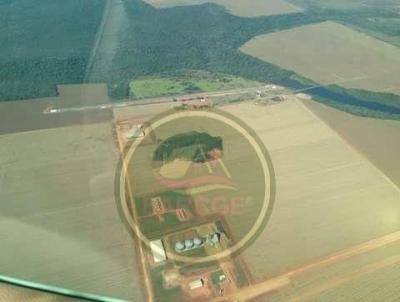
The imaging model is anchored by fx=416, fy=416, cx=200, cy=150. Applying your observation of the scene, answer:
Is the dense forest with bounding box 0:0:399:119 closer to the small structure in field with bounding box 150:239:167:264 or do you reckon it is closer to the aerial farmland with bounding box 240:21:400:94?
the aerial farmland with bounding box 240:21:400:94

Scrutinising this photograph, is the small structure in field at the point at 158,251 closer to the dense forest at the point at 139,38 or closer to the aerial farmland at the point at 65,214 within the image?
the aerial farmland at the point at 65,214

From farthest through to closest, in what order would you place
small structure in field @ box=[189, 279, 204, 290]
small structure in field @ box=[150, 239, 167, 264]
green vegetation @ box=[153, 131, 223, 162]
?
green vegetation @ box=[153, 131, 223, 162] < small structure in field @ box=[150, 239, 167, 264] < small structure in field @ box=[189, 279, 204, 290]

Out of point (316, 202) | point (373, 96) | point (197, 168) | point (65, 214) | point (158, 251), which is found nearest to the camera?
point (158, 251)

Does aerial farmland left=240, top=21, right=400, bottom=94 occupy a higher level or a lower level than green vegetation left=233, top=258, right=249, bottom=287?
lower

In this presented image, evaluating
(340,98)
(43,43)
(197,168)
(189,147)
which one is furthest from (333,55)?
(43,43)

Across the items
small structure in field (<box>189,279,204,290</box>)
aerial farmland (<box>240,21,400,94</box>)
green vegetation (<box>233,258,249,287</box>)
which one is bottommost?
aerial farmland (<box>240,21,400,94</box>)

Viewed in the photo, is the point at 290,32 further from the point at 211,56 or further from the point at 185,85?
the point at 185,85

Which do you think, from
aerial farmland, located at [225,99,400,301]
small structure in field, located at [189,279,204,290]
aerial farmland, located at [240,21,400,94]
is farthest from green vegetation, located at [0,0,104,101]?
small structure in field, located at [189,279,204,290]

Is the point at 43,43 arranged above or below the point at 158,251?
below

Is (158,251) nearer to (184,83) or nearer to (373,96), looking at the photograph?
(184,83)
